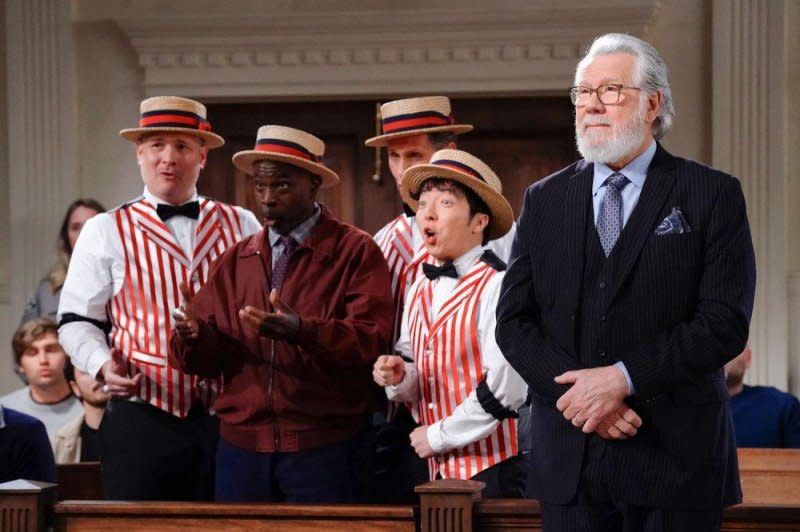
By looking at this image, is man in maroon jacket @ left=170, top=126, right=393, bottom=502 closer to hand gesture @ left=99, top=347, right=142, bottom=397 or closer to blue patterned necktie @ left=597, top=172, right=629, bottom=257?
hand gesture @ left=99, top=347, right=142, bottom=397

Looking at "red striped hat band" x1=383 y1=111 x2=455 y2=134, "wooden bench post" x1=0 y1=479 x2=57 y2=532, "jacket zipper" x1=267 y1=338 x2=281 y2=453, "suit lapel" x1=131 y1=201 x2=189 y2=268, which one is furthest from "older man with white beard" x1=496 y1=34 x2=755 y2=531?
"suit lapel" x1=131 y1=201 x2=189 y2=268

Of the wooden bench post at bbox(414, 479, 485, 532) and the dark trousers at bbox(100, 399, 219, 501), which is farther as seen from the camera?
the dark trousers at bbox(100, 399, 219, 501)

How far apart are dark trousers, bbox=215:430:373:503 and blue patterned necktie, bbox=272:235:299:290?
425 mm

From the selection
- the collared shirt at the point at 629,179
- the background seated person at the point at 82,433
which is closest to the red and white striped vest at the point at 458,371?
the collared shirt at the point at 629,179

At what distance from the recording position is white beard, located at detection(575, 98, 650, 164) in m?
2.33

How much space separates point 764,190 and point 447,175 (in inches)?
129

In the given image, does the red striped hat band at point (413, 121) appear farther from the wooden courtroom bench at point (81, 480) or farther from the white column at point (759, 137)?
the white column at point (759, 137)

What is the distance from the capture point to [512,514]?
262 cm

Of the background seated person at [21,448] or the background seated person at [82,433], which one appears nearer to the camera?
the background seated person at [21,448]

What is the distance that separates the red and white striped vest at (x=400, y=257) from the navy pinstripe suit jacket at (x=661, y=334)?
39.6 inches

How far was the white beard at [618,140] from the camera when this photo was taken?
2.33m

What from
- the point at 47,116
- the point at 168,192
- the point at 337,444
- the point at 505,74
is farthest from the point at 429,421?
the point at 47,116

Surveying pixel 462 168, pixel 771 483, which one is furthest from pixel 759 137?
pixel 462 168

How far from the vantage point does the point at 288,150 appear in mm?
3293
